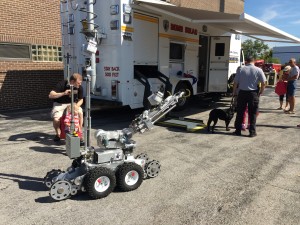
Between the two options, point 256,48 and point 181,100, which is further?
point 256,48

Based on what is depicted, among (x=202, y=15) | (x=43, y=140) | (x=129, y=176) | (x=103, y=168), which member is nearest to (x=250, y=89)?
(x=202, y=15)

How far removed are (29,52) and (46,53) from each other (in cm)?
67

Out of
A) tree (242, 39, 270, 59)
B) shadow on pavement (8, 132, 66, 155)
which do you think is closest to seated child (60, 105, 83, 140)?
shadow on pavement (8, 132, 66, 155)

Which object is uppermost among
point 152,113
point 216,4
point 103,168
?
point 216,4

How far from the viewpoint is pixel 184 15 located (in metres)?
8.02

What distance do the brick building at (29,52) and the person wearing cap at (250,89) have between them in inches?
142

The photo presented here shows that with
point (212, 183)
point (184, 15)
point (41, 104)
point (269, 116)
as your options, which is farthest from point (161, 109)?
point (41, 104)

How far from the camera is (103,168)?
3.54 m

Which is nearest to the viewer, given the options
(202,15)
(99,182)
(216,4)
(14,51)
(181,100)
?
(99,182)

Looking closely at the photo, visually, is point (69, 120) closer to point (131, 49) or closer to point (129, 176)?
point (129, 176)

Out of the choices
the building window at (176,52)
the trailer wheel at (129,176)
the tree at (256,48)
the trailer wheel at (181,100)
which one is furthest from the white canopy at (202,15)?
the tree at (256,48)

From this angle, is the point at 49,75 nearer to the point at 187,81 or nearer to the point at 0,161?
the point at 187,81

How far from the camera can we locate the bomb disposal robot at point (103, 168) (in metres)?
3.47

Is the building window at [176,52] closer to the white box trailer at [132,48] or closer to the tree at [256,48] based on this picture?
the white box trailer at [132,48]
